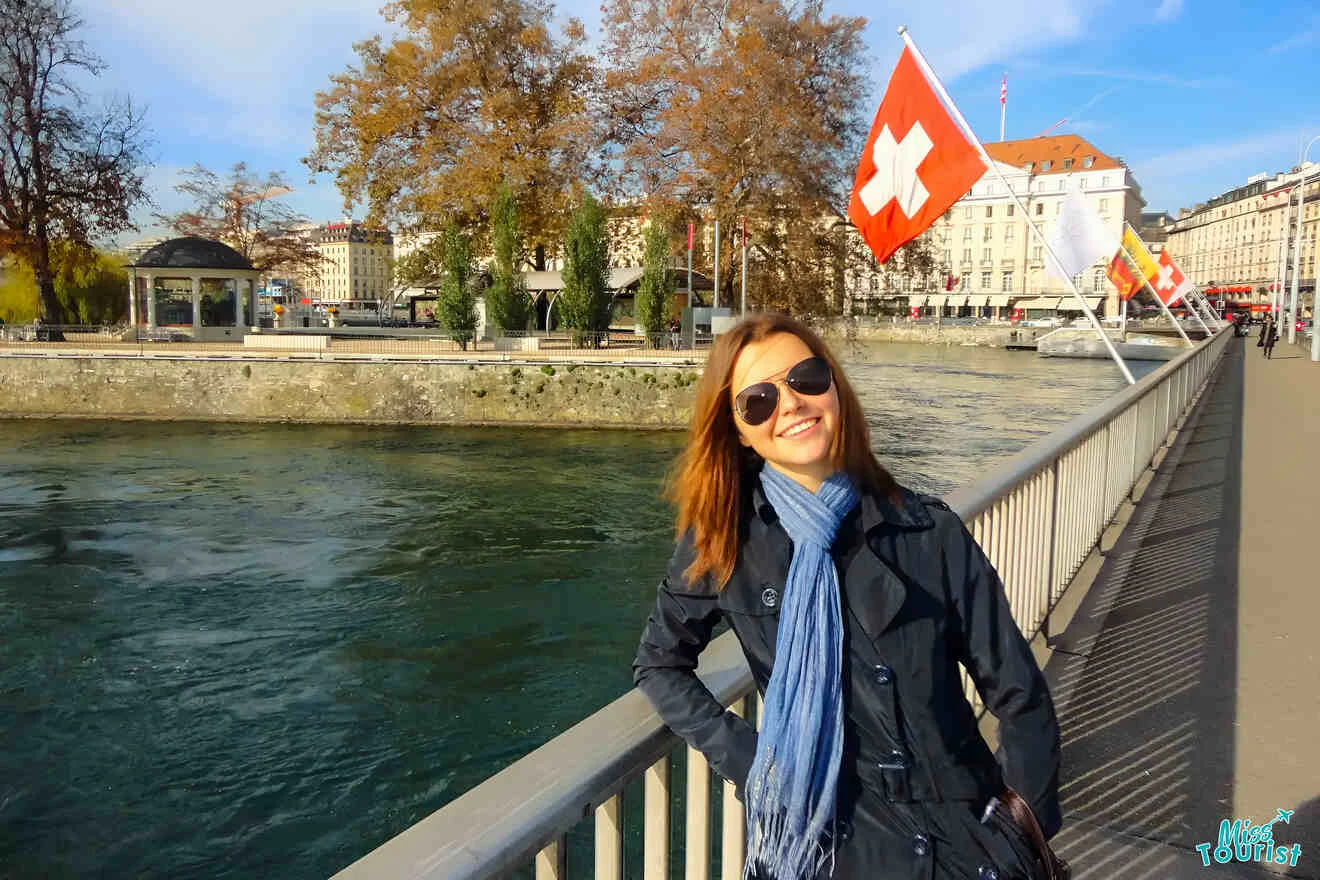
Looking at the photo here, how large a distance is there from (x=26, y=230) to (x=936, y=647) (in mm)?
50645

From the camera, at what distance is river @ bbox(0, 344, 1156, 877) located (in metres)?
7.55

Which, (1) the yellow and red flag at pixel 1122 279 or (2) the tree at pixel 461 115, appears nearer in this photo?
(1) the yellow and red flag at pixel 1122 279

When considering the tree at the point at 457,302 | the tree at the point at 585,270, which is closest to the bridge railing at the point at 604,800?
the tree at the point at 585,270

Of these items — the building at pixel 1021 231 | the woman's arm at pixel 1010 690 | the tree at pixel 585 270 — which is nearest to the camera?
the woman's arm at pixel 1010 690

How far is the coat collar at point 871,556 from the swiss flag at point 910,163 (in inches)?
233

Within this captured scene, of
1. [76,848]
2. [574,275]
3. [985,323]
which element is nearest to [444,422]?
[574,275]

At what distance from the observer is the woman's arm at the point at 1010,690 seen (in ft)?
5.97

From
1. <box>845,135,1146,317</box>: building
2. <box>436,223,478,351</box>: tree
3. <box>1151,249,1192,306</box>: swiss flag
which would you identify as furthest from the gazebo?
<box>845,135,1146,317</box>: building

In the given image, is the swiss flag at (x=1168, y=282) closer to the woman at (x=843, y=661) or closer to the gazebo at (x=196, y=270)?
the woman at (x=843, y=661)

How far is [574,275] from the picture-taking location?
35844 millimetres

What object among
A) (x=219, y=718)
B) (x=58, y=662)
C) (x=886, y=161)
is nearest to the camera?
(x=886, y=161)

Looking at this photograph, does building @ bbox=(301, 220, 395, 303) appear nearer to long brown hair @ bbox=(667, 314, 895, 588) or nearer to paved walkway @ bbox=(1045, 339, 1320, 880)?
paved walkway @ bbox=(1045, 339, 1320, 880)

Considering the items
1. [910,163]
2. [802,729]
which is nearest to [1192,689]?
[802,729]

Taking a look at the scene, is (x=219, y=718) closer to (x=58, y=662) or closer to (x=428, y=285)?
(x=58, y=662)
